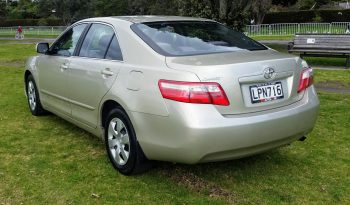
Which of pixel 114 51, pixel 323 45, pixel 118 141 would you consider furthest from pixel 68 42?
pixel 323 45

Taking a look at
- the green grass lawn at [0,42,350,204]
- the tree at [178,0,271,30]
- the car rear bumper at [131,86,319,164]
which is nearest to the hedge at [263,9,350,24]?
the tree at [178,0,271,30]

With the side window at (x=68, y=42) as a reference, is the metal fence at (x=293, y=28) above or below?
below

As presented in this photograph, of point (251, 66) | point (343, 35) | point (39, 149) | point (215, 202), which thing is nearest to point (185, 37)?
point (251, 66)

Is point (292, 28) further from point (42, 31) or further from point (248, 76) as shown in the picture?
point (248, 76)

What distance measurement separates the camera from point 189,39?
4633 mm

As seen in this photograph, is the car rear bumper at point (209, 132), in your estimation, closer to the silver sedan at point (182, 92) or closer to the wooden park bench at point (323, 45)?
the silver sedan at point (182, 92)

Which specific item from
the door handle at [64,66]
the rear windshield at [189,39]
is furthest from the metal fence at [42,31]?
the rear windshield at [189,39]

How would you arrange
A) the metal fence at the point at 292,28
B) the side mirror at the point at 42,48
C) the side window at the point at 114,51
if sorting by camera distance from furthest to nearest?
the metal fence at the point at 292,28, the side mirror at the point at 42,48, the side window at the point at 114,51

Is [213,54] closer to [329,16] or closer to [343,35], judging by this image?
[343,35]

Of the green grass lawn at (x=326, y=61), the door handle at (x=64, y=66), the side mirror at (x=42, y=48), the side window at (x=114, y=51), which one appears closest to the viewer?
the side window at (x=114, y=51)

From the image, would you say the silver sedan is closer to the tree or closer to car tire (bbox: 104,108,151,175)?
car tire (bbox: 104,108,151,175)

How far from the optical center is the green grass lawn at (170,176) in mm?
4117

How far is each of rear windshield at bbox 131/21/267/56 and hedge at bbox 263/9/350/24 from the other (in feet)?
137

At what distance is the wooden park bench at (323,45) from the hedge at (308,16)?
32368 mm
